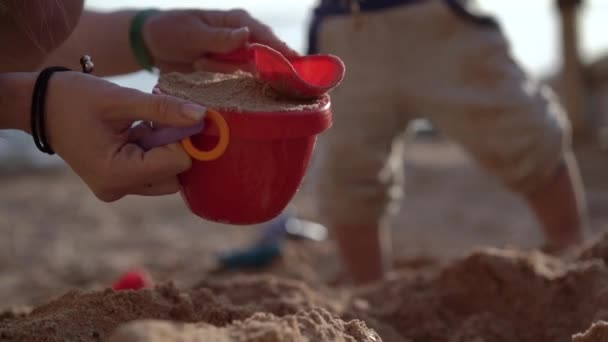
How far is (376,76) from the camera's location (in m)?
2.29

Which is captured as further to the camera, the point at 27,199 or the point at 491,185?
the point at 27,199

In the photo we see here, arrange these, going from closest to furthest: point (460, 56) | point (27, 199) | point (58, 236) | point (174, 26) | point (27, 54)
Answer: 1. point (27, 54)
2. point (174, 26)
3. point (460, 56)
4. point (58, 236)
5. point (27, 199)

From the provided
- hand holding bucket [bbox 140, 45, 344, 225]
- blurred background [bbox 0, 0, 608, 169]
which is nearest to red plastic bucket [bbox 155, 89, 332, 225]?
hand holding bucket [bbox 140, 45, 344, 225]

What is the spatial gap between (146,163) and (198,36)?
460 mm

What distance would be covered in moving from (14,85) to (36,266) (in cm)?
183

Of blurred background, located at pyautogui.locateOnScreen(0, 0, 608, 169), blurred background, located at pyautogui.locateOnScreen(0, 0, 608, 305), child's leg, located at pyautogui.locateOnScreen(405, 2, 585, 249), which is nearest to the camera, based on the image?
child's leg, located at pyautogui.locateOnScreen(405, 2, 585, 249)

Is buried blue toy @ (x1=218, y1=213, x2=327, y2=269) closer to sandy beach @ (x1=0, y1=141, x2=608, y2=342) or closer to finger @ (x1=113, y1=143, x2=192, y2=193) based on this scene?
sandy beach @ (x1=0, y1=141, x2=608, y2=342)

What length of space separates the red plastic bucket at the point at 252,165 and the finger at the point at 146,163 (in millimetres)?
34

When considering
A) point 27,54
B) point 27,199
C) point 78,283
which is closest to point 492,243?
point 78,283

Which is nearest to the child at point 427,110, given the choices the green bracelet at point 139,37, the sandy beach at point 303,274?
the sandy beach at point 303,274

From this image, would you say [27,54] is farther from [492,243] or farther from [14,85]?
[492,243]

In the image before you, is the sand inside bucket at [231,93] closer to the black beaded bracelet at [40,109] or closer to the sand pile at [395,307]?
the black beaded bracelet at [40,109]

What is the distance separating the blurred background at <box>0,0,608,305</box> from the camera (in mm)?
2730

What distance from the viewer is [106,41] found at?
1.64 metres
